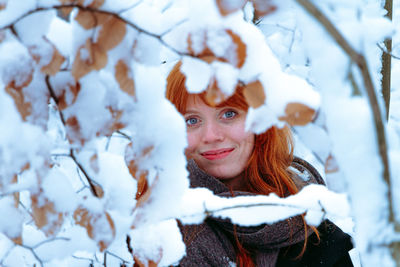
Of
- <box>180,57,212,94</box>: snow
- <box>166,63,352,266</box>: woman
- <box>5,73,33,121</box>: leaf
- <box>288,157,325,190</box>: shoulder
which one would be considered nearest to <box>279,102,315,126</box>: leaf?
<box>180,57,212,94</box>: snow

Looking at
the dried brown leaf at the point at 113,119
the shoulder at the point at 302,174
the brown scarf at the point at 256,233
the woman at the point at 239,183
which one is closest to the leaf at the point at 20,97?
the dried brown leaf at the point at 113,119

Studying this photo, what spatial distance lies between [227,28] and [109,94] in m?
0.19

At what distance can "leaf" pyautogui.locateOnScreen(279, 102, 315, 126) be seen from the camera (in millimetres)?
556

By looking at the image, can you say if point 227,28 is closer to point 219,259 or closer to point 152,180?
point 152,180

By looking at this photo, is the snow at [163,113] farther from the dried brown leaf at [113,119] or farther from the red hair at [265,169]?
the red hair at [265,169]

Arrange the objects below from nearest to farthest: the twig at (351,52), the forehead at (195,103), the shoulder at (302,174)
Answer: the twig at (351,52) → the forehead at (195,103) → the shoulder at (302,174)

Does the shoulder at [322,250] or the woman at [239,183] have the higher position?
the woman at [239,183]

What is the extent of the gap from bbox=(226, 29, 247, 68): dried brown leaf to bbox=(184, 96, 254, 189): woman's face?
1095mm

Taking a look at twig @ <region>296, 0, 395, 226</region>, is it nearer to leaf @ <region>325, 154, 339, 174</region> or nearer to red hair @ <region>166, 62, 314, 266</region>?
leaf @ <region>325, 154, 339, 174</region>

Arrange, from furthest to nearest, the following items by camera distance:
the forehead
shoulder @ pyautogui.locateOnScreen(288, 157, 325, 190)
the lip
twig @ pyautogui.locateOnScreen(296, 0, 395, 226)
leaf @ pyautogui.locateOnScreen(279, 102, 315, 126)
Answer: shoulder @ pyautogui.locateOnScreen(288, 157, 325, 190) < the lip < the forehead < leaf @ pyautogui.locateOnScreen(279, 102, 315, 126) < twig @ pyautogui.locateOnScreen(296, 0, 395, 226)

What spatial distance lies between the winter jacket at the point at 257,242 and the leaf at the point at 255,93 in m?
1.10

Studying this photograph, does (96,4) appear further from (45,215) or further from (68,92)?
(45,215)

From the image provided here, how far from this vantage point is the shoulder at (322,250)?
6.13 ft

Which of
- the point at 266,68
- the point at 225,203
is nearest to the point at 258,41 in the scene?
the point at 266,68
